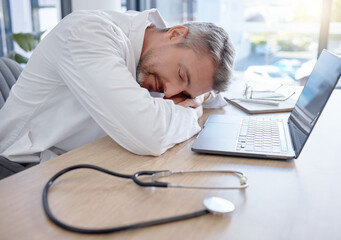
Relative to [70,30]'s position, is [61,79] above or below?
below

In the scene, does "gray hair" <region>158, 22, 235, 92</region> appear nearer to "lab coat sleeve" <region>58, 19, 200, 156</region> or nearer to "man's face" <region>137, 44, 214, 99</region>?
"man's face" <region>137, 44, 214, 99</region>

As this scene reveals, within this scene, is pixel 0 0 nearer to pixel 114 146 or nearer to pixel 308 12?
pixel 114 146

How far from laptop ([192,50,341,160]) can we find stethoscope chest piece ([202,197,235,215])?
0.27 meters

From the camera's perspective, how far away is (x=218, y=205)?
633 millimetres

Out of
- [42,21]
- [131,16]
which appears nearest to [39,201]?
[131,16]

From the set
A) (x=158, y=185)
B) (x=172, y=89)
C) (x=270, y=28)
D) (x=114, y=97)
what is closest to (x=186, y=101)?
(x=172, y=89)

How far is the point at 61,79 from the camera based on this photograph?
115 cm

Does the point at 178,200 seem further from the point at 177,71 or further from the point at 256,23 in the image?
the point at 256,23

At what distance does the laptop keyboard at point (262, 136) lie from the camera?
93 centimetres

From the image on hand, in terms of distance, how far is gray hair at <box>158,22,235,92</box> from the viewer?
3.85ft

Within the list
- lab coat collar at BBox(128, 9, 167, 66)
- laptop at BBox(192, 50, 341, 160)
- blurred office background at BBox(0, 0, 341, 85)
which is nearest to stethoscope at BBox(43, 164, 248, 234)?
laptop at BBox(192, 50, 341, 160)

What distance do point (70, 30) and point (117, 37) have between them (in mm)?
138

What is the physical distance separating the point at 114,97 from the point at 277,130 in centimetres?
52

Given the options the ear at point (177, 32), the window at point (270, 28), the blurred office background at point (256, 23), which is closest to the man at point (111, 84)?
the ear at point (177, 32)
